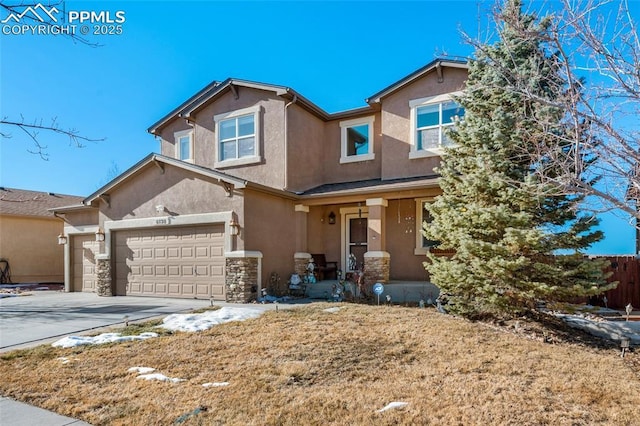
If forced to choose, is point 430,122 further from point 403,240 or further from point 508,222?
point 508,222

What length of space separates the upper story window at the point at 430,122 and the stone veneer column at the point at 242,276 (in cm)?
625

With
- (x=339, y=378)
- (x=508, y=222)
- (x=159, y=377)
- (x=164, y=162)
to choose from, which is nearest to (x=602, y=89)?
(x=508, y=222)

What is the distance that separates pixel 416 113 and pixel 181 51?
7.92 meters

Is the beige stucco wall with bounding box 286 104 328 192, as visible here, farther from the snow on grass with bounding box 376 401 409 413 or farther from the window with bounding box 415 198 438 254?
the snow on grass with bounding box 376 401 409 413

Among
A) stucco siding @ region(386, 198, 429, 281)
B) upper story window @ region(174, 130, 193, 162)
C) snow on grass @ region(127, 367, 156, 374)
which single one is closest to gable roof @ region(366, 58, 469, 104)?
stucco siding @ region(386, 198, 429, 281)

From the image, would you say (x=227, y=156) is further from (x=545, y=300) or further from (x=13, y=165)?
(x=545, y=300)

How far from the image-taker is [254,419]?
375 cm

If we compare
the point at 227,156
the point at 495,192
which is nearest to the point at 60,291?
the point at 227,156

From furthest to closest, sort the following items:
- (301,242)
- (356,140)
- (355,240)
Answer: (356,140)
(355,240)
(301,242)

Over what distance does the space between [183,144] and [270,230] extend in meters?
7.37

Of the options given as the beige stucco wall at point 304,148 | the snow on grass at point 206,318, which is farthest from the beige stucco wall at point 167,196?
the snow on grass at point 206,318

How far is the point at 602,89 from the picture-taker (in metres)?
5.53

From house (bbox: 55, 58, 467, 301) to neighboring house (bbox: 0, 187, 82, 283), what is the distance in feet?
24.0

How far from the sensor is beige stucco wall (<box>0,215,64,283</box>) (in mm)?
19594
